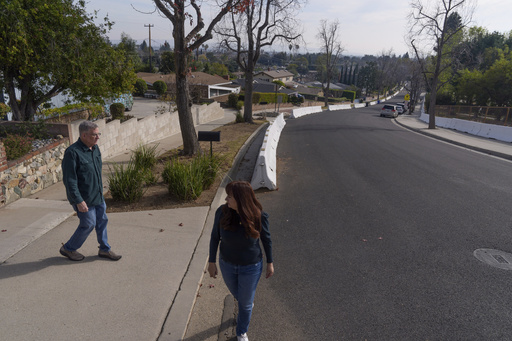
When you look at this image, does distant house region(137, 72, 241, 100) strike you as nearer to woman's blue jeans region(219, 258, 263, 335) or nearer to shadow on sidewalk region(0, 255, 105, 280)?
shadow on sidewalk region(0, 255, 105, 280)

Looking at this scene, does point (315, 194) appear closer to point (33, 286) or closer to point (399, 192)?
point (399, 192)

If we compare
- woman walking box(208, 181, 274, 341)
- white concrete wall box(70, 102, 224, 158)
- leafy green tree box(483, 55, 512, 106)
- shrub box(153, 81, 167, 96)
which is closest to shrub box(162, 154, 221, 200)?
white concrete wall box(70, 102, 224, 158)

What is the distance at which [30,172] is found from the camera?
7176mm

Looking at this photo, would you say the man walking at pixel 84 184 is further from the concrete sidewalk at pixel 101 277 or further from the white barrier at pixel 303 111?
the white barrier at pixel 303 111

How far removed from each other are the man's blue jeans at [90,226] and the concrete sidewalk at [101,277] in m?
0.25

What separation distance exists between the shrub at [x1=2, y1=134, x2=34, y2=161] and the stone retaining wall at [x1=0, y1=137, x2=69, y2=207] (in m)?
0.11

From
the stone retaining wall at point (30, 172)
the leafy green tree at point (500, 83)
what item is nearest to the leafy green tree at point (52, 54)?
the stone retaining wall at point (30, 172)

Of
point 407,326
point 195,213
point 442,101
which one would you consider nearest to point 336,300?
point 407,326

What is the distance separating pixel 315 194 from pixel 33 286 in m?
5.75

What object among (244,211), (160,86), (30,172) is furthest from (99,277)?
(160,86)

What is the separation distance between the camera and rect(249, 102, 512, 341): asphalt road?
3.65 meters

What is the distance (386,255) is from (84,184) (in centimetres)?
431

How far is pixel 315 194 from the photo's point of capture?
8000mm

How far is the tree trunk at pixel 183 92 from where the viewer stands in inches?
389
